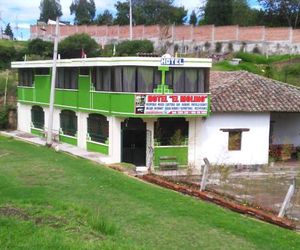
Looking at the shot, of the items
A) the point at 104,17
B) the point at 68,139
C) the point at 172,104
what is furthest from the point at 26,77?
the point at 104,17

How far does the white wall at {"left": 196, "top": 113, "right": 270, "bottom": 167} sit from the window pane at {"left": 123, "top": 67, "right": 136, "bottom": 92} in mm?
4123

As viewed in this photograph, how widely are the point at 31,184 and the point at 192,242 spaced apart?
7.82 meters

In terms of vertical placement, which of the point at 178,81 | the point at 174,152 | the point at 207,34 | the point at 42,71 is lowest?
the point at 174,152

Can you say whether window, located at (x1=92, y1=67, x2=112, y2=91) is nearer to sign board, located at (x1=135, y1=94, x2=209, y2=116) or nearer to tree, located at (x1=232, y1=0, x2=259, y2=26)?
sign board, located at (x1=135, y1=94, x2=209, y2=116)

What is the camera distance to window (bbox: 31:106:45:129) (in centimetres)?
3572

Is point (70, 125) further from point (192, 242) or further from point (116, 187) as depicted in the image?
point (192, 242)

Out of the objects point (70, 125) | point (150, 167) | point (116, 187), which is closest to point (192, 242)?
point (116, 187)

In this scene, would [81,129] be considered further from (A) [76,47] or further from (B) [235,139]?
(A) [76,47]

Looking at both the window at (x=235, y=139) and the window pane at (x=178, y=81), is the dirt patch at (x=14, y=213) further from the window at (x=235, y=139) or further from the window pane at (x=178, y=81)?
the window at (x=235, y=139)

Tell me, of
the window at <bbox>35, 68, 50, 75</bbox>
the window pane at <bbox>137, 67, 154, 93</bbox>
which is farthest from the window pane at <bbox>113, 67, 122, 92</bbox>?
the window at <bbox>35, 68, 50, 75</bbox>

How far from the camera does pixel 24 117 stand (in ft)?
126

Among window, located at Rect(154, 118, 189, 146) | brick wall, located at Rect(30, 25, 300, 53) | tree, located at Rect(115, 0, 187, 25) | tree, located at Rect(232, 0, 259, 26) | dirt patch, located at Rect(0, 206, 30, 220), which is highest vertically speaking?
tree, located at Rect(115, 0, 187, 25)

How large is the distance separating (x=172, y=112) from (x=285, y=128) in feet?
29.4

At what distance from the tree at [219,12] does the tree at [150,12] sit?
65.9 ft
